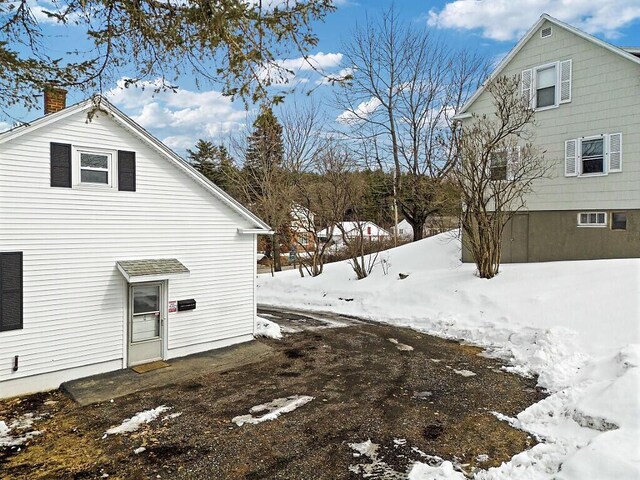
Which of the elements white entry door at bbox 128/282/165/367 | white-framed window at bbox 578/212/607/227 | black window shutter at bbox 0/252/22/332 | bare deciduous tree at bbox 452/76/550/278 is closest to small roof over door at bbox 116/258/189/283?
white entry door at bbox 128/282/165/367

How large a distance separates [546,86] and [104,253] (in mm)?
15633

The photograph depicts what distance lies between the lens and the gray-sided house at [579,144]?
44.0 feet

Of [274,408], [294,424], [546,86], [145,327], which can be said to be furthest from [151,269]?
[546,86]

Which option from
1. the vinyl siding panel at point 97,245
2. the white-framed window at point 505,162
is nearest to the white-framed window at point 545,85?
the white-framed window at point 505,162

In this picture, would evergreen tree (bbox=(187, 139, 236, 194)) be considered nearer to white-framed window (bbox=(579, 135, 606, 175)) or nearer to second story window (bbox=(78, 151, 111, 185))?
second story window (bbox=(78, 151, 111, 185))

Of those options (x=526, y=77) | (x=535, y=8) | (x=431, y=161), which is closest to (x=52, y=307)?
(x=526, y=77)

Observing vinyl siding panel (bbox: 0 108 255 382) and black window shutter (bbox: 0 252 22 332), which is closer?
black window shutter (bbox: 0 252 22 332)

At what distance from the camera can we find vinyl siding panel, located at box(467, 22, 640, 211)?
13305mm

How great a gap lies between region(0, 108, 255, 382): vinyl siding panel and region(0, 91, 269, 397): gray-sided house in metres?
0.02

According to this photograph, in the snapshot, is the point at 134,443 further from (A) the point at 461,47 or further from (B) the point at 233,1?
(A) the point at 461,47

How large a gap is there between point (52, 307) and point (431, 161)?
21.2 meters

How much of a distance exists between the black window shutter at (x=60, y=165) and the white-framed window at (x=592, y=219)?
15607mm

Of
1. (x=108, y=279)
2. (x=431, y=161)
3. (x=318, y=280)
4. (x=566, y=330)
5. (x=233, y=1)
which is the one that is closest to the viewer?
(x=233, y=1)

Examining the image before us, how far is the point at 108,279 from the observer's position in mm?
9031
